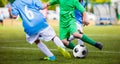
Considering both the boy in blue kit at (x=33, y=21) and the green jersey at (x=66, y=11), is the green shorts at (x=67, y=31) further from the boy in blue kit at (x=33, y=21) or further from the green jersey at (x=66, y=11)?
the boy in blue kit at (x=33, y=21)

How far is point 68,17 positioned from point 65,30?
0.96 feet

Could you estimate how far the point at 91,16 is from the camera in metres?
52.7

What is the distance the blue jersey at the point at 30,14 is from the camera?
9484 mm

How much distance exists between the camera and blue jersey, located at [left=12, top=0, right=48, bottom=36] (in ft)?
31.1

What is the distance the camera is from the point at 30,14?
9508 millimetres

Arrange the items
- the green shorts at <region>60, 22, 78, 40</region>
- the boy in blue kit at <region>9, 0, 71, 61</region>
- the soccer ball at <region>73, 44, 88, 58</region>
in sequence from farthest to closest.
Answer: the green shorts at <region>60, 22, 78, 40</region> < the soccer ball at <region>73, 44, 88, 58</region> < the boy in blue kit at <region>9, 0, 71, 61</region>

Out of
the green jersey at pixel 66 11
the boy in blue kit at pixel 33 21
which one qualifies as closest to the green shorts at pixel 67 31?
the green jersey at pixel 66 11

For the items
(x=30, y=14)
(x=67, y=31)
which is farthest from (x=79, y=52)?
(x=30, y=14)

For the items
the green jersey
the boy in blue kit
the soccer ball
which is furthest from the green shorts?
the boy in blue kit

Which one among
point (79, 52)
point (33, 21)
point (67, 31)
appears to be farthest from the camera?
point (67, 31)

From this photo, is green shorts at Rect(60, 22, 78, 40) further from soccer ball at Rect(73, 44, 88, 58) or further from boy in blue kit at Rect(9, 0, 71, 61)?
boy in blue kit at Rect(9, 0, 71, 61)

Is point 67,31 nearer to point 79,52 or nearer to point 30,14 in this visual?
point 79,52

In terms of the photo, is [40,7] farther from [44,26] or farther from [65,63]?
[65,63]

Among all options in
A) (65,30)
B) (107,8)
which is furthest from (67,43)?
(107,8)
